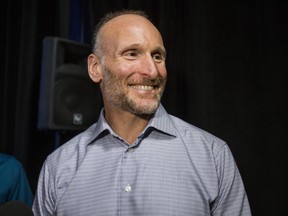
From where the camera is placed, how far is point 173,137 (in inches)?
62.1

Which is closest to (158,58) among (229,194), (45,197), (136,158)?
(136,158)

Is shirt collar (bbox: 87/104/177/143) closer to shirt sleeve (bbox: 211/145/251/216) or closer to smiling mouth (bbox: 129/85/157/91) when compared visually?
smiling mouth (bbox: 129/85/157/91)

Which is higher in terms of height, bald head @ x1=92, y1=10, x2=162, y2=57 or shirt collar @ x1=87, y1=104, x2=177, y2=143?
bald head @ x1=92, y1=10, x2=162, y2=57

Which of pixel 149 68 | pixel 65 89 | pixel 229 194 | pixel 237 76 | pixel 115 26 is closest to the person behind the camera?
pixel 229 194

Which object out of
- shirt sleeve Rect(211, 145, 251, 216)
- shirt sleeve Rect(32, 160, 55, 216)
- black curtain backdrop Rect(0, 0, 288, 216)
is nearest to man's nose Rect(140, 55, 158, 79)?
shirt sleeve Rect(211, 145, 251, 216)

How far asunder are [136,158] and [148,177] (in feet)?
0.31

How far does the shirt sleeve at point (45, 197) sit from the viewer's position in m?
1.56

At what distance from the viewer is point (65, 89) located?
241 cm

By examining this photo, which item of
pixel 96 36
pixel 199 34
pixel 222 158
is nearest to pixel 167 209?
pixel 222 158

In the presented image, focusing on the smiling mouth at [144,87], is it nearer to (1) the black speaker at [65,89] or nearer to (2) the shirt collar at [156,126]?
(2) the shirt collar at [156,126]

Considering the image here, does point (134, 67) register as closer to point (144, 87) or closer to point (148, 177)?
point (144, 87)

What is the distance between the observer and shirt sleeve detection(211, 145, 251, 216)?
1.43 m

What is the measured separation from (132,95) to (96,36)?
42 centimetres

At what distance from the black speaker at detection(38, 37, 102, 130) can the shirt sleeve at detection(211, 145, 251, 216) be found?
1.22 m
